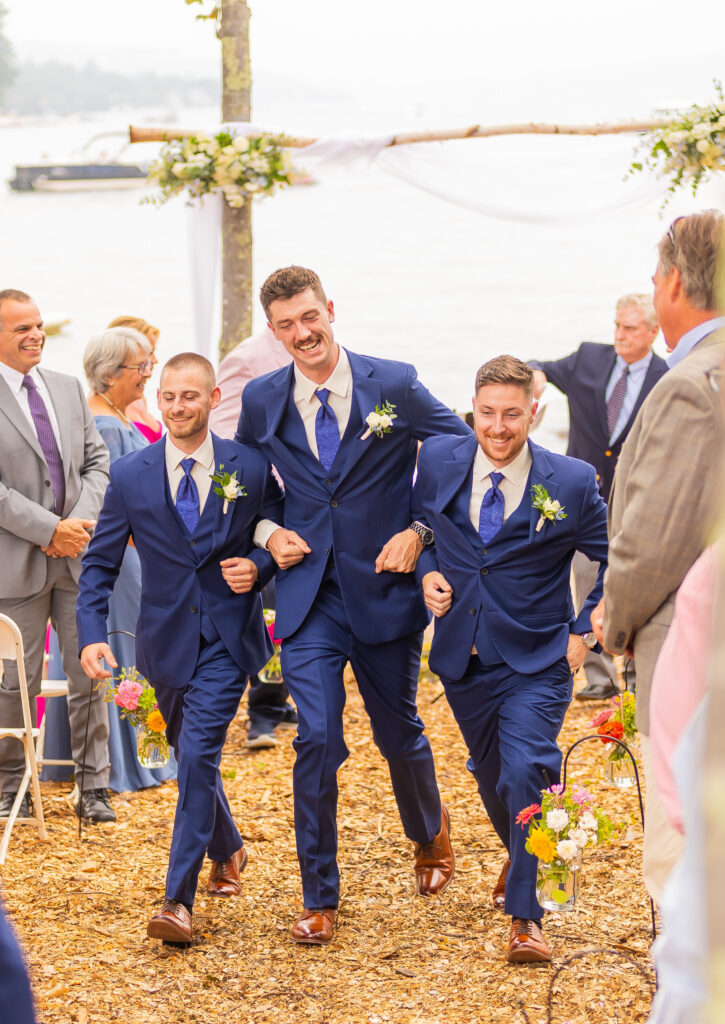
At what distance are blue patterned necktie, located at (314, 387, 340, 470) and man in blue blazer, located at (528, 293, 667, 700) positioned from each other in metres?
2.42

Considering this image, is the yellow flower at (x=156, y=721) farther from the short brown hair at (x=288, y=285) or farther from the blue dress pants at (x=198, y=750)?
the short brown hair at (x=288, y=285)

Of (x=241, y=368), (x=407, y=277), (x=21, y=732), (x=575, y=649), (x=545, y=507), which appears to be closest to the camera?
(x=545, y=507)

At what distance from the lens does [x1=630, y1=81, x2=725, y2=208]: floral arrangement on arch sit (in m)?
7.52

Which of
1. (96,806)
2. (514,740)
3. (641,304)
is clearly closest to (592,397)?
(641,304)

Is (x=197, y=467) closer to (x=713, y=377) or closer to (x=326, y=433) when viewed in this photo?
(x=326, y=433)

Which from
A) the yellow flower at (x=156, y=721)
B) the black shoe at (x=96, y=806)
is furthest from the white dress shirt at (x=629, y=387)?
the black shoe at (x=96, y=806)

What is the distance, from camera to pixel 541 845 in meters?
3.87

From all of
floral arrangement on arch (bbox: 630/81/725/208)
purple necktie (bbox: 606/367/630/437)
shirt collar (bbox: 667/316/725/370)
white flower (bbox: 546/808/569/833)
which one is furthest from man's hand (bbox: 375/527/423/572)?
floral arrangement on arch (bbox: 630/81/725/208)

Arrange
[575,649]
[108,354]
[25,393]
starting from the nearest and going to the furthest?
[575,649]
[25,393]
[108,354]

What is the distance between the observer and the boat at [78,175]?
96.8 ft

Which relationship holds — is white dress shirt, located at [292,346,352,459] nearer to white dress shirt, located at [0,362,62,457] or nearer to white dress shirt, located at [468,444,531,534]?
white dress shirt, located at [468,444,531,534]

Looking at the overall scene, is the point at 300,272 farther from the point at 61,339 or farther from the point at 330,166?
the point at 61,339

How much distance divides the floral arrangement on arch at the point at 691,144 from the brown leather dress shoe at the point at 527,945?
5.04m

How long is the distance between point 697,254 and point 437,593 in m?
1.64
